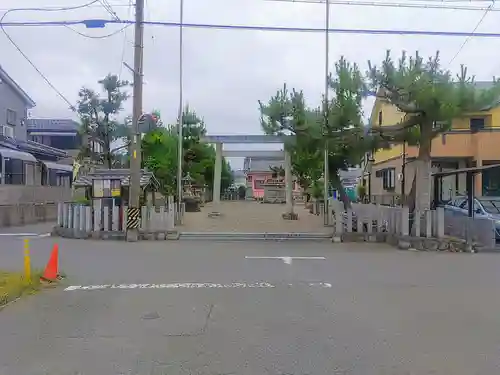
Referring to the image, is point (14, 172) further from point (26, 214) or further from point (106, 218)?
point (106, 218)

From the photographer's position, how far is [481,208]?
19375 mm

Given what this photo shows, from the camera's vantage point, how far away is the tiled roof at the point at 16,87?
3684cm

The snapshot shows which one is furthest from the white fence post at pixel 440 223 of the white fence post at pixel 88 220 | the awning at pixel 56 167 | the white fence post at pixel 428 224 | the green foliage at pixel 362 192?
the awning at pixel 56 167

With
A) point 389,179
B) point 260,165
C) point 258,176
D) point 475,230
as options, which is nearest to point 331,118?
point 475,230

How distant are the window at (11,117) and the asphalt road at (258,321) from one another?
92.7 ft

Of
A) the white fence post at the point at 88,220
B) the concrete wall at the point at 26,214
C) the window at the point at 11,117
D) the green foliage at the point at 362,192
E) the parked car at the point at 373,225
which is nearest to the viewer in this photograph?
the white fence post at the point at 88,220

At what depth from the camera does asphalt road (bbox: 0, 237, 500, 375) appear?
17.9ft

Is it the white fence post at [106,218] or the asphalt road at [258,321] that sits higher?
the white fence post at [106,218]

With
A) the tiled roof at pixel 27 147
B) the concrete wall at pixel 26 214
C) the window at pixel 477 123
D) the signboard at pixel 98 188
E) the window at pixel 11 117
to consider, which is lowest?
the concrete wall at pixel 26 214

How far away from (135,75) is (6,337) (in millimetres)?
13482

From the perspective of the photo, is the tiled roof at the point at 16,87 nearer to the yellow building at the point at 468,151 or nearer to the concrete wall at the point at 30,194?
the concrete wall at the point at 30,194

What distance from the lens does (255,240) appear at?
1962cm

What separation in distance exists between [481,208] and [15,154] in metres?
24.0

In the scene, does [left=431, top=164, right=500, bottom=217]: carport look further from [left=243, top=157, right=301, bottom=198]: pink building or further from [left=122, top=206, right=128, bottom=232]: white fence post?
[left=243, top=157, right=301, bottom=198]: pink building
